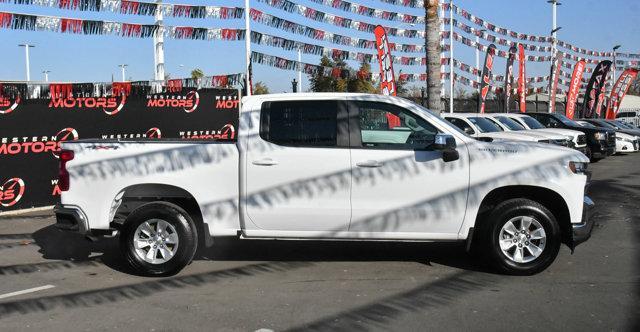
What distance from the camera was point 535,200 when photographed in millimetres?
6152

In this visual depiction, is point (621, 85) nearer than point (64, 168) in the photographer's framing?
No

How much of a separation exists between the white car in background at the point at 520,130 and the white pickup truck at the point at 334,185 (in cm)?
815

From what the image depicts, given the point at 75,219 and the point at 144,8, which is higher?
the point at 144,8

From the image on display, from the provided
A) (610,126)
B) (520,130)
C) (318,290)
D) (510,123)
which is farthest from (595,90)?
(318,290)

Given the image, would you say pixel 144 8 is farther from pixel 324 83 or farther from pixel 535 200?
pixel 324 83

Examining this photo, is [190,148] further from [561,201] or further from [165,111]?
[165,111]

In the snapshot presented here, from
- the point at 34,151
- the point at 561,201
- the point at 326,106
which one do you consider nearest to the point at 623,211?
the point at 561,201

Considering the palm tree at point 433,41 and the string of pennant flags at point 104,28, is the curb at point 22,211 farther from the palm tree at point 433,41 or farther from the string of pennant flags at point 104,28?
the palm tree at point 433,41

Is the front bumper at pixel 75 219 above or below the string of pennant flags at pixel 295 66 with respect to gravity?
below

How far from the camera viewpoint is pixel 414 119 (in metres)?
6.14

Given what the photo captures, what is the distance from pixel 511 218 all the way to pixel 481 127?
28.8ft

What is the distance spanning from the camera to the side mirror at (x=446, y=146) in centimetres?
569

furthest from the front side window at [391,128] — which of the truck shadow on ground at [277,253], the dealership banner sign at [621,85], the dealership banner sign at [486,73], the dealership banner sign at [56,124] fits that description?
the dealership banner sign at [621,85]

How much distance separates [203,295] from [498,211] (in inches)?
117
